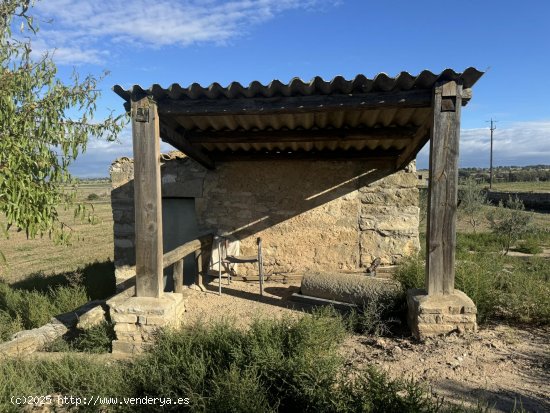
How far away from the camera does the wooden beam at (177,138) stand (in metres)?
4.77

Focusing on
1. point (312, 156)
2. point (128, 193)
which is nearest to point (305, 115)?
point (312, 156)

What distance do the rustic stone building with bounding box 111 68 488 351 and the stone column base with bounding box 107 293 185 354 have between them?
0.6 inches

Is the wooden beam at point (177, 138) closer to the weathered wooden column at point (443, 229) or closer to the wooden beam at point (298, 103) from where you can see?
the wooden beam at point (298, 103)

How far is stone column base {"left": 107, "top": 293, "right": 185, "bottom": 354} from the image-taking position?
3.97 metres

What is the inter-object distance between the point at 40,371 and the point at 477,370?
3.75 meters

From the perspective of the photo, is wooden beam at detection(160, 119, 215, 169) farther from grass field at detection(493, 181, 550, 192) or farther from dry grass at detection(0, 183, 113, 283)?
grass field at detection(493, 181, 550, 192)

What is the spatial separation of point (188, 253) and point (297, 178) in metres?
2.29

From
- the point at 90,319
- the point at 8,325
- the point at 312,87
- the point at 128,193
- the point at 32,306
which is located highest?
the point at 312,87

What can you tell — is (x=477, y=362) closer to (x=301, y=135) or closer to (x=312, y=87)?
(x=312, y=87)

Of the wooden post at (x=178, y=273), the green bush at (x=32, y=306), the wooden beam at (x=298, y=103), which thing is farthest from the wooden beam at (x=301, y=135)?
the green bush at (x=32, y=306)

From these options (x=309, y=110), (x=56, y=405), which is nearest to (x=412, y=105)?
(x=309, y=110)

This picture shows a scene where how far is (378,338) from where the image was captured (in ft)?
13.2

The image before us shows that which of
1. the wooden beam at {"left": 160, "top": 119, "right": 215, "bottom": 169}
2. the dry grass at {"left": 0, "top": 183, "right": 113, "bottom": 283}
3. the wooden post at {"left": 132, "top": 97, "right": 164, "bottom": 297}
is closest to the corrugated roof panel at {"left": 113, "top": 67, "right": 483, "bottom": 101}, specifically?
the wooden post at {"left": 132, "top": 97, "right": 164, "bottom": 297}

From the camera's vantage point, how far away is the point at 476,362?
3.34 meters
